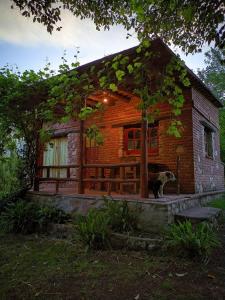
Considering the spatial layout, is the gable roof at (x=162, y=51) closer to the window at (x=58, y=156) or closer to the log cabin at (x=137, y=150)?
the log cabin at (x=137, y=150)

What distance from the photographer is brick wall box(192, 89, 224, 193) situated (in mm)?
7762

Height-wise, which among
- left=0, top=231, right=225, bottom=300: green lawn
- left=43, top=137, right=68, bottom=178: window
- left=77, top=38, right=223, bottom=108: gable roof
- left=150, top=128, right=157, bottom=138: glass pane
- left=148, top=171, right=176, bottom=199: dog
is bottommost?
left=0, top=231, right=225, bottom=300: green lawn

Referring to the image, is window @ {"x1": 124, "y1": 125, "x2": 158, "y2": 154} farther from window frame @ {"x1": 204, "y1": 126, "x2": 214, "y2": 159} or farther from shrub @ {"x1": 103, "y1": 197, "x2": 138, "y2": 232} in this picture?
shrub @ {"x1": 103, "y1": 197, "x2": 138, "y2": 232}

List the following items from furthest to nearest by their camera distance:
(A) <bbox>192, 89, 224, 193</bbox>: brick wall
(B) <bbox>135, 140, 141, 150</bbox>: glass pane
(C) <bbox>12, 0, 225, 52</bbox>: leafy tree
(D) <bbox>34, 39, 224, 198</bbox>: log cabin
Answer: (B) <bbox>135, 140, 141, 150</bbox>: glass pane → (A) <bbox>192, 89, 224, 193</bbox>: brick wall → (D) <bbox>34, 39, 224, 198</bbox>: log cabin → (C) <bbox>12, 0, 225, 52</bbox>: leafy tree

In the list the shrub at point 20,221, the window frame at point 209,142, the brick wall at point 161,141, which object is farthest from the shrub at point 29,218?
the window frame at point 209,142

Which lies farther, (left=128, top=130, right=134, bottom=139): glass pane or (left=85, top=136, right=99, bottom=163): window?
(left=85, top=136, right=99, bottom=163): window

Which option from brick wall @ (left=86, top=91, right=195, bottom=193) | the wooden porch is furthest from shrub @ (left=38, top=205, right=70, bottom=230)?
brick wall @ (left=86, top=91, right=195, bottom=193)

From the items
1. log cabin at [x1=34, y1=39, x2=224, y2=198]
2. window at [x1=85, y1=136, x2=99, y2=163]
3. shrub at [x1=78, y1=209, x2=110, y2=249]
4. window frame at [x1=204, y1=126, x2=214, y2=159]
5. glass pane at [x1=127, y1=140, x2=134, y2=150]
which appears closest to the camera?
shrub at [x1=78, y1=209, x2=110, y2=249]

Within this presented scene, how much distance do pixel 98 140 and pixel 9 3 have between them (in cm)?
200

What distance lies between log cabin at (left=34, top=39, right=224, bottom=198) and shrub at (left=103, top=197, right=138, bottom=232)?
1.77 feet

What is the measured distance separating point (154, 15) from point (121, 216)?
3676mm

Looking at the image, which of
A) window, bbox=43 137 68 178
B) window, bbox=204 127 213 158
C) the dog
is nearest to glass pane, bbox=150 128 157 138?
the dog

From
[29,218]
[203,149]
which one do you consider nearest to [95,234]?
[29,218]

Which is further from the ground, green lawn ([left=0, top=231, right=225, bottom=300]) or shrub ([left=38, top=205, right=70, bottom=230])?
shrub ([left=38, top=205, right=70, bottom=230])
